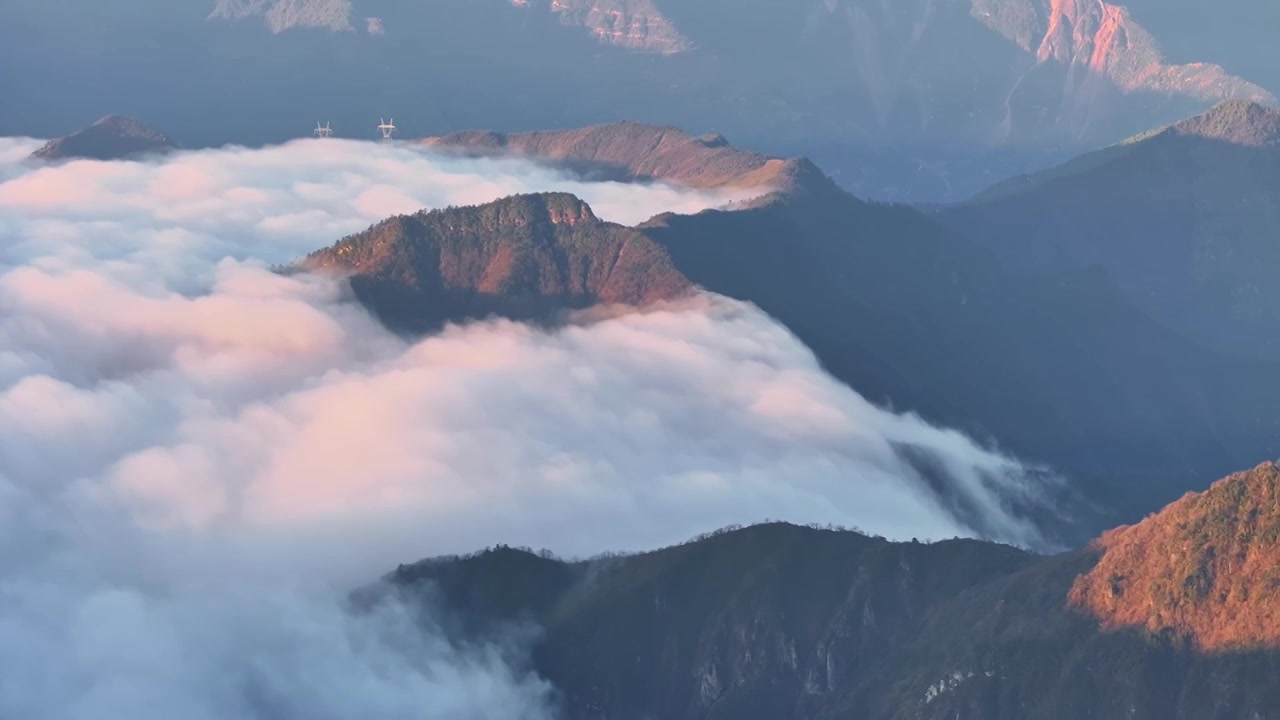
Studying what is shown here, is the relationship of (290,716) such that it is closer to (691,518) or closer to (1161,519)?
(691,518)

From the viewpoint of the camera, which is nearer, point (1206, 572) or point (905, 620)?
point (1206, 572)

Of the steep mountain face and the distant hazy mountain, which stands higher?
the steep mountain face

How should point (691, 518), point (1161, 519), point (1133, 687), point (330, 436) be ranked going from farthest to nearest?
point (330, 436) → point (691, 518) → point (1161, 519) → point (1133, 687)

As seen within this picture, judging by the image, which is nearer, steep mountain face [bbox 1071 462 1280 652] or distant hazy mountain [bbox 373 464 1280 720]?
steep mountain face [bbox 1071 462 1280 652]

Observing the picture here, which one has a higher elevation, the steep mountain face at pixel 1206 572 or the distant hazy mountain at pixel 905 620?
the steep mountain face at pixel 1206 572

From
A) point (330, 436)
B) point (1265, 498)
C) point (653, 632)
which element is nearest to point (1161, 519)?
point (1265, 498)

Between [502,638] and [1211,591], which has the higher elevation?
[1211,591]

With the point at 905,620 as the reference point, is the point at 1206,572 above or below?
above

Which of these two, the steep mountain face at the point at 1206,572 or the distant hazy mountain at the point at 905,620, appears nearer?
the steep mountain face at the point at 1206,572
